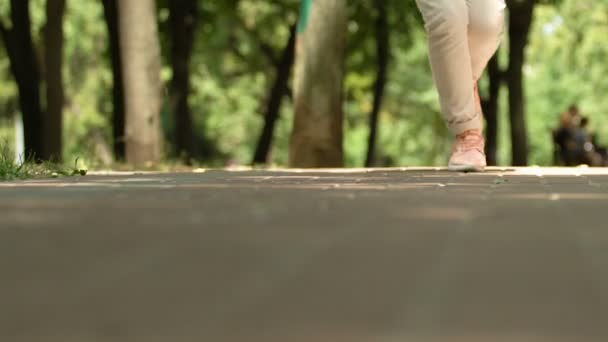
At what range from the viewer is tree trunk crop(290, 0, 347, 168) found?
15.9 metres

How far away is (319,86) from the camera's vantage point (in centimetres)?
1612

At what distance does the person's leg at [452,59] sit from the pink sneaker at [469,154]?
6cm

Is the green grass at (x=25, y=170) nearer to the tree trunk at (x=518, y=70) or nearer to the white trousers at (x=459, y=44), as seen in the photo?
the white trousers at (x=459, y=44)

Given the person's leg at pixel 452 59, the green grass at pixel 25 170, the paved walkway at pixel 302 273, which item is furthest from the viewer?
the person's leg at pixel 452 59

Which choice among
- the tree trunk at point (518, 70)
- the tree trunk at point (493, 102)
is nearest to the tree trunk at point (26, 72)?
the tree trunk at point (518, 70)

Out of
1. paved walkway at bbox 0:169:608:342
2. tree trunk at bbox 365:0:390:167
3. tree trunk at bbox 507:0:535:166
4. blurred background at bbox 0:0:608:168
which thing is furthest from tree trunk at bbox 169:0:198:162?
paved walkway at bbox 0:169:608:342

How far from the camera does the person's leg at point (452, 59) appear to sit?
384 inches

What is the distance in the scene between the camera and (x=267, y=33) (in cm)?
3722

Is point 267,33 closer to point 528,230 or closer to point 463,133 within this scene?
point 463,133

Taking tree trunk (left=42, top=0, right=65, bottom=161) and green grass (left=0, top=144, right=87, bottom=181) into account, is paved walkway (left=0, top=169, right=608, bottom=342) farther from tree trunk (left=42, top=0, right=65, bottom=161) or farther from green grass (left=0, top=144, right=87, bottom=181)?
tree trunk (left=42, top=0, right=65, bottom=161)

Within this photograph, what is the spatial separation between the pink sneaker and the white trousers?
66 millimetres

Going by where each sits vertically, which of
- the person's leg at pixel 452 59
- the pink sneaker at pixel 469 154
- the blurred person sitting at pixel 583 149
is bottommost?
Result: the blurred person sitting at pixel 583 149

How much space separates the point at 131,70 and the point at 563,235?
43.9 ft

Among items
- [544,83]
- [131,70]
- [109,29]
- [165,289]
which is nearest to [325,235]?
[165,289]
